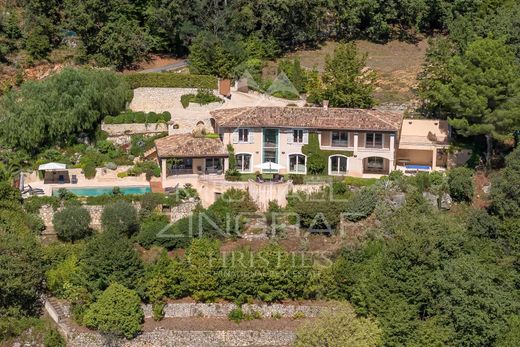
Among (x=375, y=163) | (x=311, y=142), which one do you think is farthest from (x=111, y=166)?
(x=375, y=163)

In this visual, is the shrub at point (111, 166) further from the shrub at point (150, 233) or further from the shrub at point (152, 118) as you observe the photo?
the shrub at point (150, 233)

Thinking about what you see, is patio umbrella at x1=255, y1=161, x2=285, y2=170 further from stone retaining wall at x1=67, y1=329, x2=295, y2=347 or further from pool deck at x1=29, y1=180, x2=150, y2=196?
stone retaining wall at x1=67, y1=329, x2=295, y2=347

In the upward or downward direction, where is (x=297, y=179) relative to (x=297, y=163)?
downward

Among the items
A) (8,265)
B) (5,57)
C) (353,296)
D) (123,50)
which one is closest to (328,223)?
(353,296)

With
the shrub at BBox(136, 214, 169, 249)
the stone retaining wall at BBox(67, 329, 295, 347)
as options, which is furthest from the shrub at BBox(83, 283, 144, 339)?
the shrub at BBox(136, 214, 169, 249)

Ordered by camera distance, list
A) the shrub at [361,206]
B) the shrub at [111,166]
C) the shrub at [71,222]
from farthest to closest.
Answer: the shrub at [111,166] → the shrub at [361,206] → the shrub at [71,222]

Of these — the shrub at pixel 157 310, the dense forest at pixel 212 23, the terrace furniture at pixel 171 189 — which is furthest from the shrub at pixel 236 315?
the dense forest at pixel 212 23

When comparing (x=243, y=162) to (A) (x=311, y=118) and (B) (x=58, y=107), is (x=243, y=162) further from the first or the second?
(B) (x=58, y=107)
